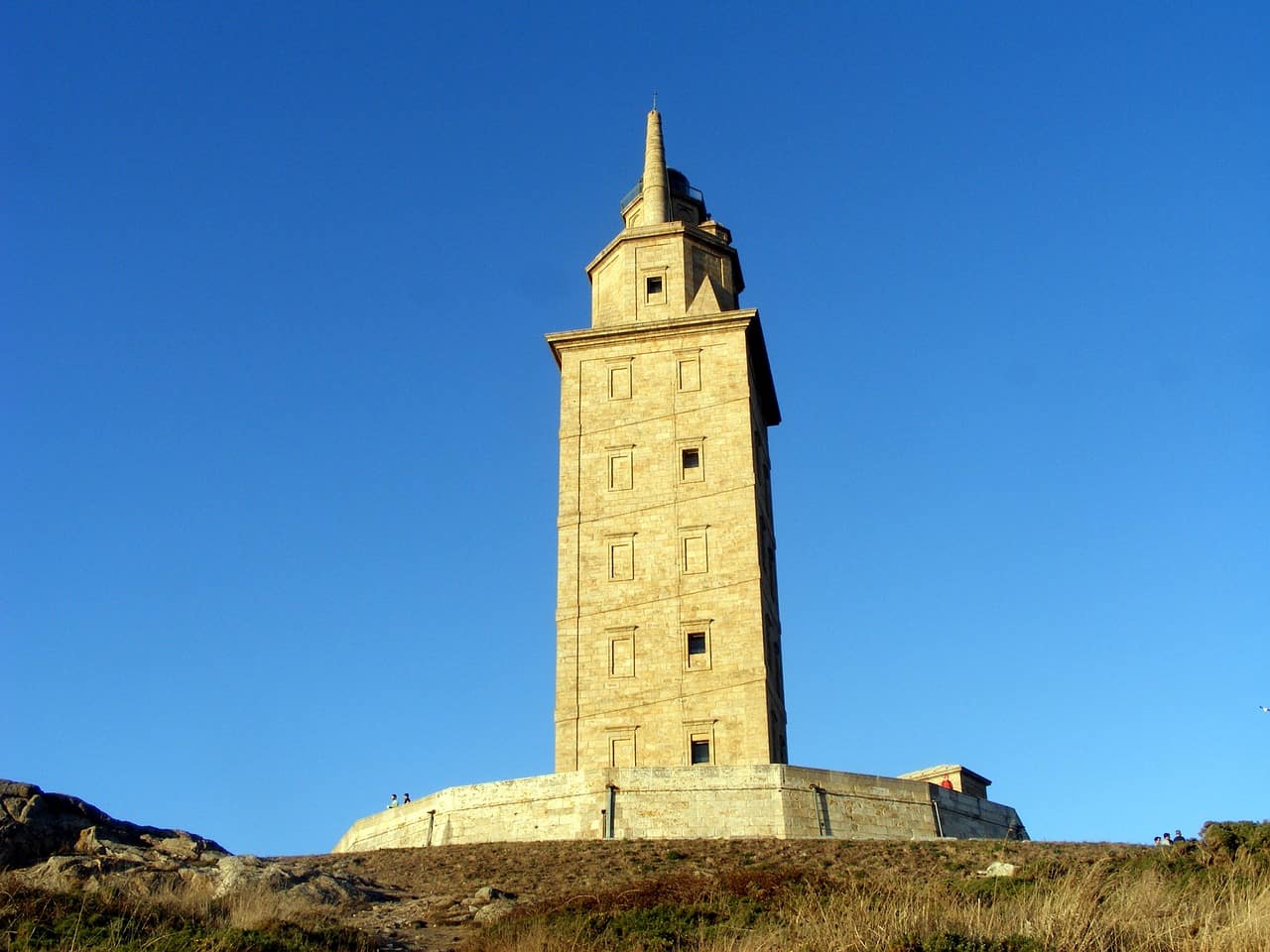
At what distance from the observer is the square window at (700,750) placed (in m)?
32.8

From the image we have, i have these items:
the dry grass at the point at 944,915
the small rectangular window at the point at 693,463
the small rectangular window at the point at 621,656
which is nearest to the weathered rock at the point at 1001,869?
the dry grass at the point at 944,915

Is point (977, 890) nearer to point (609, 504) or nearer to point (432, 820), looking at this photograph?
point (432, 820)

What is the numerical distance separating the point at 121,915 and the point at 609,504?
2142 cm

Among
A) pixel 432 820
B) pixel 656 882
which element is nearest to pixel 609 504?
pixel 432 820

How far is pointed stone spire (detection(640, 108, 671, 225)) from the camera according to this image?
4312 centimetres

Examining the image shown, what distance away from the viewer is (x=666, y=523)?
35.6 metres

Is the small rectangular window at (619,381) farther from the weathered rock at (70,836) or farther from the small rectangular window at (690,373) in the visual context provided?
the weathered rock at (70,836)

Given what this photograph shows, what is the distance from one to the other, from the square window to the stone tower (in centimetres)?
7

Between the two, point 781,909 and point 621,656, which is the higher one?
point 621,656

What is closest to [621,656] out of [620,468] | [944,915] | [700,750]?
[700,750]

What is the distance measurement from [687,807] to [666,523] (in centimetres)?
870

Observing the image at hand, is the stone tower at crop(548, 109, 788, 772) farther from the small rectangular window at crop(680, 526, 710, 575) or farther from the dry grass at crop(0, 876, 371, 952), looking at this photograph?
the dry grass at crop(0, 876, 371, 952)

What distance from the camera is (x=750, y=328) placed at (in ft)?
125

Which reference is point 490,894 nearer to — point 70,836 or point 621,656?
point 70,836
